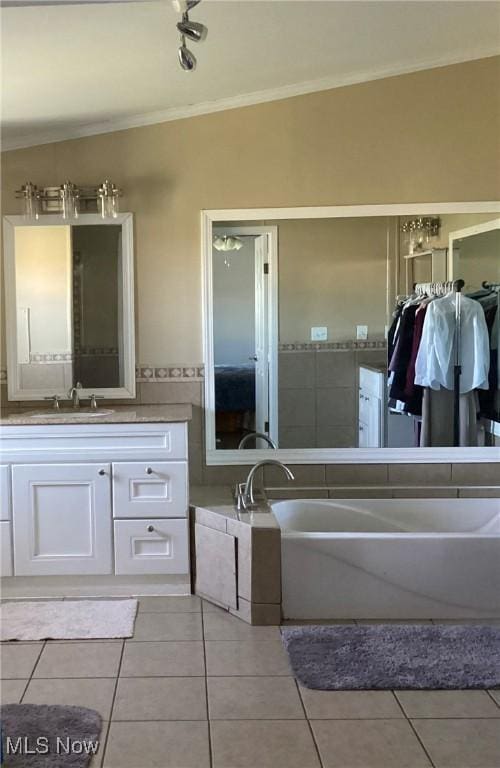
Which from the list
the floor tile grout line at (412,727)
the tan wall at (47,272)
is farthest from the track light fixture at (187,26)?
the floor tile grout line at (412,727)

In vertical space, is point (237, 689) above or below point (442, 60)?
below

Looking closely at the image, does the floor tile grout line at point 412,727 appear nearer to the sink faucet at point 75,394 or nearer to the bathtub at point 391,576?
the bathtub at point 391,576

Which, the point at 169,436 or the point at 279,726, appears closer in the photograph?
the point at 279,726

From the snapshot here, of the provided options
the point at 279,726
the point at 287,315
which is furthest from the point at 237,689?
the point at 287,315

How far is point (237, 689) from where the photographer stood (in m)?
2.50

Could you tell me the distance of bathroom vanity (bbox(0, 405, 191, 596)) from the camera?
11.1 feet

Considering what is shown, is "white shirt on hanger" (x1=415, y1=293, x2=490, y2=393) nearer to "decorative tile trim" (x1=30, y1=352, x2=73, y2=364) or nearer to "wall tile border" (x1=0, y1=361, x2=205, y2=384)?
"wall tile border" (x1=0, y1=361, x2=205, y2=384)

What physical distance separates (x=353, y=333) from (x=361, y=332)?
4cm

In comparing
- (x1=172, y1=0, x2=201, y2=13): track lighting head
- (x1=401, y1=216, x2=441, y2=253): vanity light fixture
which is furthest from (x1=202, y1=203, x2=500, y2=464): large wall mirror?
(x1=172, y1=0, x2=201, y2=13): track lighting head

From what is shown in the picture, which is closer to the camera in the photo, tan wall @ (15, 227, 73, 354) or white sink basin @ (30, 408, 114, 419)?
white sink basin @ (30, 408, 114, 419)

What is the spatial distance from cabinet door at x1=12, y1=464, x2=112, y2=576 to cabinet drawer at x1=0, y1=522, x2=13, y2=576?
3 cm

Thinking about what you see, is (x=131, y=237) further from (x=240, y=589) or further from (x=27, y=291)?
(x=240, y=589)

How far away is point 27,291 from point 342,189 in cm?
179

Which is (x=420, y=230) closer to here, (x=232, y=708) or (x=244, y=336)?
(x=244, y=336)
